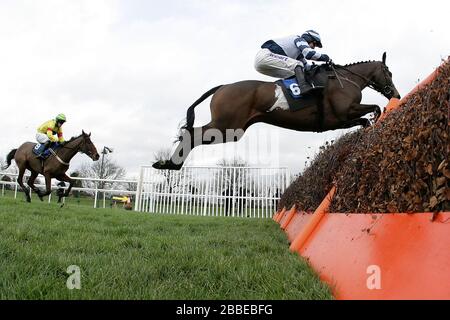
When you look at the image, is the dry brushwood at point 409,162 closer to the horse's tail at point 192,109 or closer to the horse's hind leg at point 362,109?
the horse's hind leg at point 362,109

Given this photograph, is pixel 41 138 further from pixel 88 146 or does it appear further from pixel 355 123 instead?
pixel 355 123

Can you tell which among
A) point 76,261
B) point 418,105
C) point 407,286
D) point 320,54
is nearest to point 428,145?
point 418,105

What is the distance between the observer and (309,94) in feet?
16.0

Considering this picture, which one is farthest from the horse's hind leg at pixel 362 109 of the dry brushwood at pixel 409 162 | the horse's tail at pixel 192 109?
the dry brushwood at pixel 409 162

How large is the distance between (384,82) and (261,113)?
6.78ft

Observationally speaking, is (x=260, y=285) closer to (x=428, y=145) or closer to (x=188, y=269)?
(x=188, y=269)

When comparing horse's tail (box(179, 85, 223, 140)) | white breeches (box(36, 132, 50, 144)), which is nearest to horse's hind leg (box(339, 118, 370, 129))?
horse's tail (box(179, 85, 223, 140))

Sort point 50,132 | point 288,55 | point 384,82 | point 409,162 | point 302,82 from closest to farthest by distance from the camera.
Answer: point 409,162 < point 302,82 < point 288,55 < point 384,82 < point 50,132

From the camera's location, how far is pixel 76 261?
2.46 metres

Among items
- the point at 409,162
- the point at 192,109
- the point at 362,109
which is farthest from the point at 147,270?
the point at 362,109

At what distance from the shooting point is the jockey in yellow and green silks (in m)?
10.5

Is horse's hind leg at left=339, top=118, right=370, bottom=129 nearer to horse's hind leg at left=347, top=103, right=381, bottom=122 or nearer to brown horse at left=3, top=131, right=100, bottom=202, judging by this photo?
horse's hind leg at left=347, top=103, right=381, bottom=122
